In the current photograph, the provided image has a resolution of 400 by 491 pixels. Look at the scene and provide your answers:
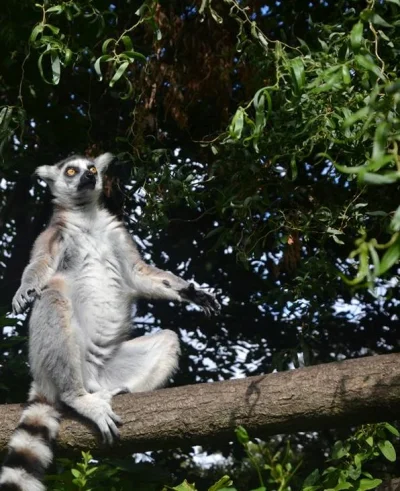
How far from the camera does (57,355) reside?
4578mm

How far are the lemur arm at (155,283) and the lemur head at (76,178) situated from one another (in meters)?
0.41

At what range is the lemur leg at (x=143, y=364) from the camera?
16.9 feet

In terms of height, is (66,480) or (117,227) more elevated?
(117,227)

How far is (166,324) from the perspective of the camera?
22.2 ft

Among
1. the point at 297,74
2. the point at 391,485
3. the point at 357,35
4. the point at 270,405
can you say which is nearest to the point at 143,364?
the point at 270,405

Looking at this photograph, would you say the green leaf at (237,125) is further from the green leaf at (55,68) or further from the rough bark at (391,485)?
the rough bark at (391,485)

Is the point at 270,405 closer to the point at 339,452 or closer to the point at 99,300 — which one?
the point at 339,452

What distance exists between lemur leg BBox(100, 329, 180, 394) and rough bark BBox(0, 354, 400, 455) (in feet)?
3.06

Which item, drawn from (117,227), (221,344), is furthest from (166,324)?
(117,227)

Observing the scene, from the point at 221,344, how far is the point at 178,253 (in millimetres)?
804

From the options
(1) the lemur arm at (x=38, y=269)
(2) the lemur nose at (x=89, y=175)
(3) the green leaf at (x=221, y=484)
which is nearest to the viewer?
(3) the green leaf at (x=221, y=484)

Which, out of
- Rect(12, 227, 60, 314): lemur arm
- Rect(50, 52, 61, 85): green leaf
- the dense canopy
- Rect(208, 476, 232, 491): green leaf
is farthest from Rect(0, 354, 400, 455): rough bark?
Rect(50, 52, 61, 85): green leaf

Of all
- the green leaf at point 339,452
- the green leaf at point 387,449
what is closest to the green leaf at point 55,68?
the green leaf at point 339,452

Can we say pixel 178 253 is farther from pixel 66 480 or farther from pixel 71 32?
pixel 66 480
